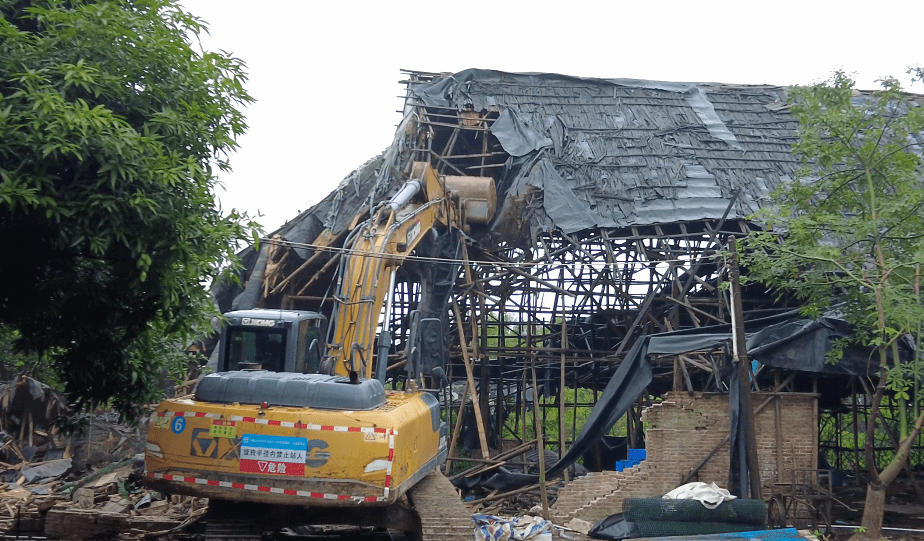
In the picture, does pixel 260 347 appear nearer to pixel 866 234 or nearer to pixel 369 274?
pixel 369 274

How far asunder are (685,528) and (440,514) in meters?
4.06

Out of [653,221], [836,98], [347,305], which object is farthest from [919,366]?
[347,305]

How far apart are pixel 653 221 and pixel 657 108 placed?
4818 millimetres

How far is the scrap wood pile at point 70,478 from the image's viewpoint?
9906mm

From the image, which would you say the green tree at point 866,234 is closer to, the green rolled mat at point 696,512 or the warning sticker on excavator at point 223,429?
the green rolled mat at point 696,512

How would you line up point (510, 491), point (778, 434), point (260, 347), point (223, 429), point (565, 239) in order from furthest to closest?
point (565, 239) → point (510, 491) → point (778, 434) → point (260, 347) → point (223, 429)

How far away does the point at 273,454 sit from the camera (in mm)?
7332

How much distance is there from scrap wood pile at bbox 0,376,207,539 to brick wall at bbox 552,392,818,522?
6.32 metres

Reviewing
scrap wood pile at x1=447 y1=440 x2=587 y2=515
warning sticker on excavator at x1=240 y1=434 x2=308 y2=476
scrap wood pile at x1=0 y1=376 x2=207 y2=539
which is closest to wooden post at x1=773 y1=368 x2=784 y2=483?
scrap wood pile at x1=447 y1=440 x2=587 y2=515

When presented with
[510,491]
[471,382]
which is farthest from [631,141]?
[510,491]

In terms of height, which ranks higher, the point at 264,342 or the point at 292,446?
the point at 264,342

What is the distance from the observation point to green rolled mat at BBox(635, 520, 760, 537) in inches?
425

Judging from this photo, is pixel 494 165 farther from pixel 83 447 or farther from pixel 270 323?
pixel 83 447

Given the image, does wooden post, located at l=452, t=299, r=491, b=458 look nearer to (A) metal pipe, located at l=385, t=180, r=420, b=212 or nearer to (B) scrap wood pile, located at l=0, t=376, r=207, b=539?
(A) metal pipe, located at l=385, t=180, r=420, b=212
